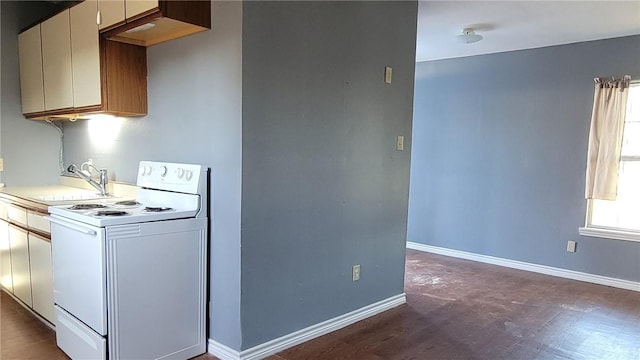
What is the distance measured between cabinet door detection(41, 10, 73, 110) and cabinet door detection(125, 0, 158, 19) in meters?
0.91

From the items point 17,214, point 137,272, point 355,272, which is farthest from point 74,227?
point 355,272

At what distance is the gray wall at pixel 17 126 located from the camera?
3539 millimetres

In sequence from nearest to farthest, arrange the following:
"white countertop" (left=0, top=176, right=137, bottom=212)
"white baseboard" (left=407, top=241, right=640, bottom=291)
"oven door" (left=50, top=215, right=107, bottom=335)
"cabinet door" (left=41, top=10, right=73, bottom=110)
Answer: "oven door" (left=50, top=215, right=107, bottom=335) < "white countertop" (left=0, top=176, right=137, bottom=212) < "cabinet door" (left=41, top=10, right=73, bottom=110) < "white baseboard" (left=407, top=241, right=640, bottom=291)

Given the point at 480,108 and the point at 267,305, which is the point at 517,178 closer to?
the point at 480,108

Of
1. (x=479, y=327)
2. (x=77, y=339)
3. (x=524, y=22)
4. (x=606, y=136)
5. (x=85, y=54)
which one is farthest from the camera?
(x=606, y=136)

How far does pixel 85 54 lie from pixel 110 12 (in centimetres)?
46

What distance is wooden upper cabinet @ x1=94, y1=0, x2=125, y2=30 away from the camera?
7.78 feet

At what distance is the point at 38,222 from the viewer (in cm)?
265

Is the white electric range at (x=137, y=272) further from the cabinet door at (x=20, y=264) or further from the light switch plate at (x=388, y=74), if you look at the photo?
the light switch plate at (x=388, y=74)

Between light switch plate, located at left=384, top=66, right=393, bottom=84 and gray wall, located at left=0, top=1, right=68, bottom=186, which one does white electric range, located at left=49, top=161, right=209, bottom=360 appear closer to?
light switch plate, located at left=384, top=66, right=393, bottom=84

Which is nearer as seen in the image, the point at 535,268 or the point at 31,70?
the point at 31,70

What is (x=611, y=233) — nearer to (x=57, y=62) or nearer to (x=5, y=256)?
(x=57, y=62)

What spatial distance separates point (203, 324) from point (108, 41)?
1860mm

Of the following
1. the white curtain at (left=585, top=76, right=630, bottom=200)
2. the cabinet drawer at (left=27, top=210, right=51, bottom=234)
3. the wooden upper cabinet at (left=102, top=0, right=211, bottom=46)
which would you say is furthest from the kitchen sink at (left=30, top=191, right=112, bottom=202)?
the white curtain at (left=585, top=76, right=630, bottom=200)
